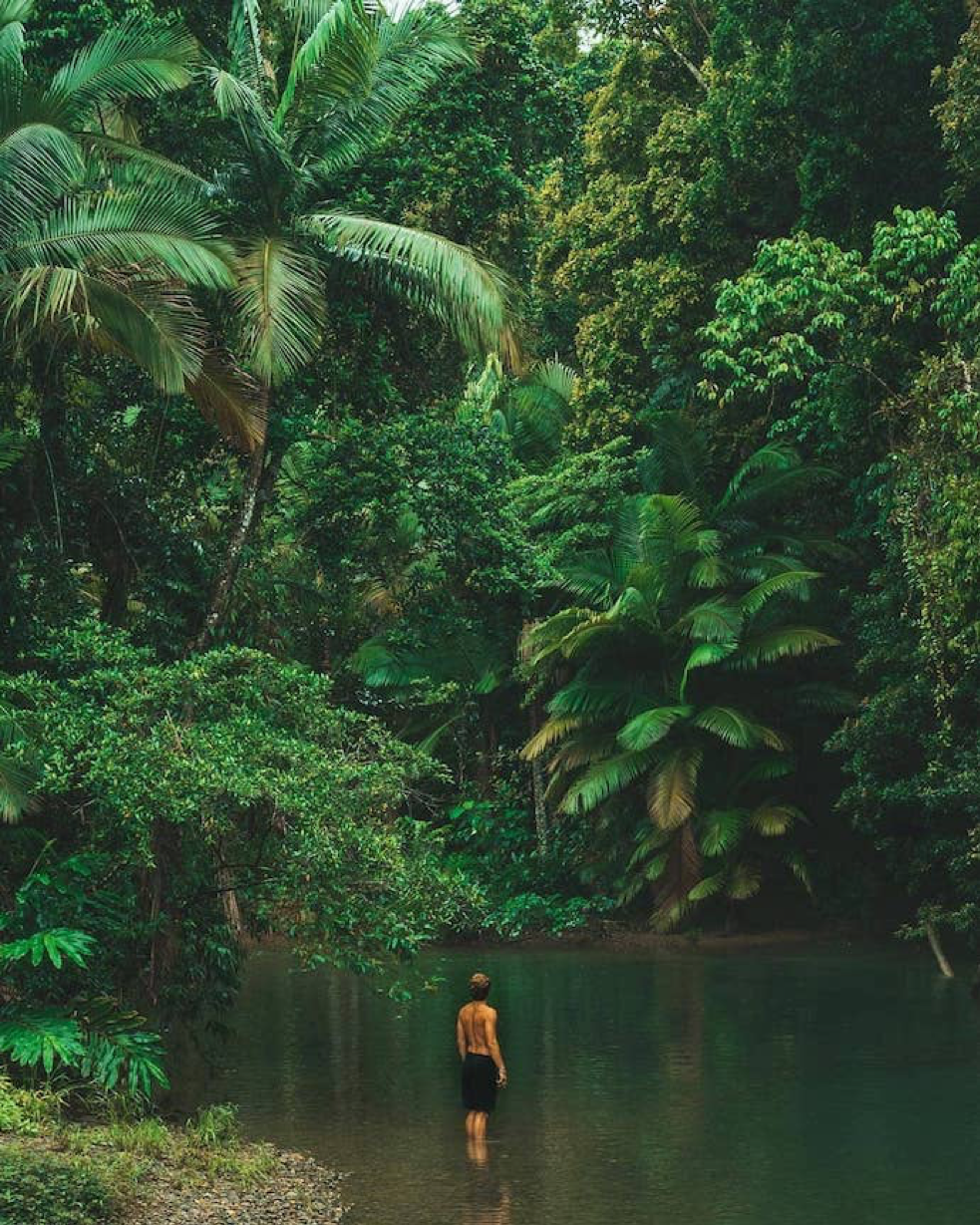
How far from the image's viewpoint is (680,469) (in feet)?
87.5

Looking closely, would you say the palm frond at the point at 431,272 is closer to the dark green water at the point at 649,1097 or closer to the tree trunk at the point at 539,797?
the dark green water at the point at 649,1097

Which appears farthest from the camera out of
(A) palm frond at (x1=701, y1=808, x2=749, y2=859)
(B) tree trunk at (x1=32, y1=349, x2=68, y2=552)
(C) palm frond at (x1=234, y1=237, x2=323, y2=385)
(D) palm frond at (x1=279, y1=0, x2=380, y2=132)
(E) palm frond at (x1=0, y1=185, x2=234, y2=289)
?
(A) palm frond at (x1=701, y1=808, x2=749, y2=859)

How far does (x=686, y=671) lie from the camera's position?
2531 cm

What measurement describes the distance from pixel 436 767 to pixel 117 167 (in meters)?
6.13

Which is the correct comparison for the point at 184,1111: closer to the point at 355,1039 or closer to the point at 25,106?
the point at 355,1039

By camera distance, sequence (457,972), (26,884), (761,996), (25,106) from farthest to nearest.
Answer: (457,972) < (761,996) < (25,106) < (26,884)

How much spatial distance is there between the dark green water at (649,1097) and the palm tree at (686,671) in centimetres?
307

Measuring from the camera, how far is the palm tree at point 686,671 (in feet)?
82.2

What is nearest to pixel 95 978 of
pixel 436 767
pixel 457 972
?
pixel 436 767

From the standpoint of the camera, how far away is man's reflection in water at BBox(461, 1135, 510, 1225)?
33.1 feet

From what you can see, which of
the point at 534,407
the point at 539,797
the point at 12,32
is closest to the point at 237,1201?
the point at 12,32

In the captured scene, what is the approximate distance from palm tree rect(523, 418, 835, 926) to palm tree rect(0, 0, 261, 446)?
11.3 m

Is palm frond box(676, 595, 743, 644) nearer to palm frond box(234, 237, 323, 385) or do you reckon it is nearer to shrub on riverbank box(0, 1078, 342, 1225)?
palm frond box(234, 237, 323, 385)

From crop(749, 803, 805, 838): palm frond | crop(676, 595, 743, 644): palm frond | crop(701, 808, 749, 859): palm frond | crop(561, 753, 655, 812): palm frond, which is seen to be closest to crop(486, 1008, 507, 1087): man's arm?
crop(701, 808, 749, 859): palm frond
